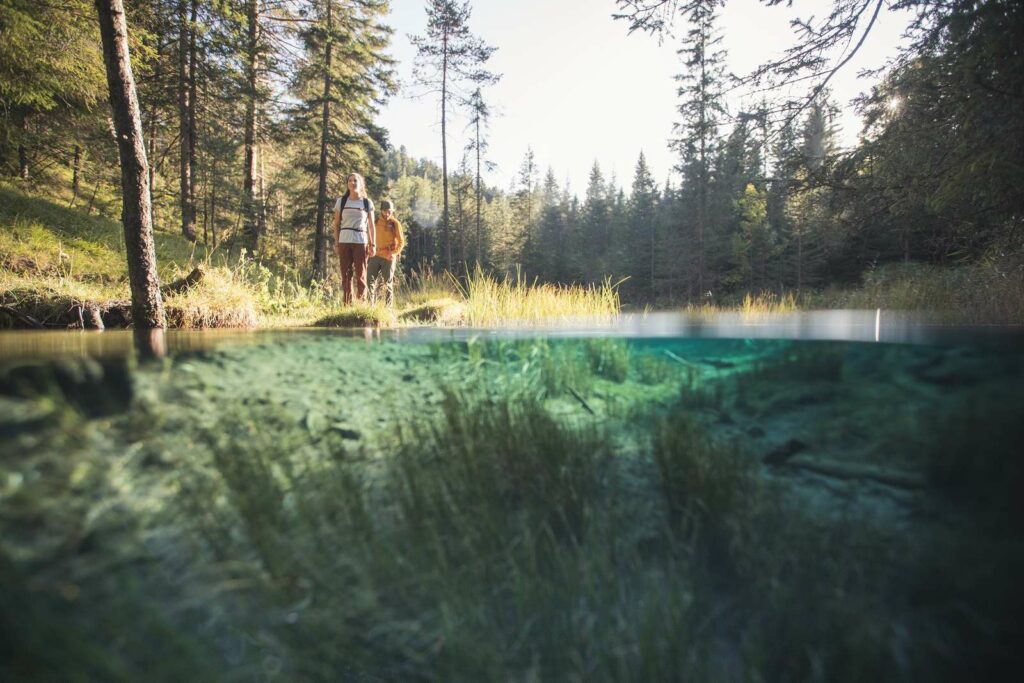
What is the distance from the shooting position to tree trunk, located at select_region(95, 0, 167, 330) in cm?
604

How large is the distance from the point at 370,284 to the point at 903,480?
10489mm

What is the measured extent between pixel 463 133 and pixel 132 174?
79.1 feet

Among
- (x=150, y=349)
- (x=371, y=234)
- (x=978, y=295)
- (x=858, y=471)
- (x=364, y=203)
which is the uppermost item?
(x=364, y=203)

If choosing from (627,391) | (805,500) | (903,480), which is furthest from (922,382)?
(627,391)

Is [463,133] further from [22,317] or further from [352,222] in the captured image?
[22,317]

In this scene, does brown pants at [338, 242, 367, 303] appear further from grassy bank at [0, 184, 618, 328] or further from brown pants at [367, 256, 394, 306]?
brown pants at [367, 256, 394, 306]

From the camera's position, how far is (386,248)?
10.9 metres

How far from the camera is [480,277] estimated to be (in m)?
9.98

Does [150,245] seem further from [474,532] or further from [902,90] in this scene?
[902,90]

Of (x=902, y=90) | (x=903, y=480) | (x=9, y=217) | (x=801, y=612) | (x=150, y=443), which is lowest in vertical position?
(x=801, y=612)

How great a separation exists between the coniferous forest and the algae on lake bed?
3967 millimetres

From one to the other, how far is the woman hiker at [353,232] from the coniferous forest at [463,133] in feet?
6.80

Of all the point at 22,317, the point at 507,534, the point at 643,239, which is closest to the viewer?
the point at 507,534

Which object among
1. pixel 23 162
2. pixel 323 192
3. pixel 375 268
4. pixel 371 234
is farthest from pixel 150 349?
pixel 323 192
